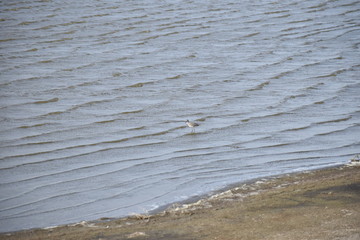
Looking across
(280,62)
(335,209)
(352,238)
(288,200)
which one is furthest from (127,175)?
(280,62)

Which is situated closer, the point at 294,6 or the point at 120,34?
the point at 120,34

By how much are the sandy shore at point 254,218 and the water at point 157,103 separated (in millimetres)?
340

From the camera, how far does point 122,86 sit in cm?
803

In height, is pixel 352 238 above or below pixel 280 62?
above

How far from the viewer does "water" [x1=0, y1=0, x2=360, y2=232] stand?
525cm

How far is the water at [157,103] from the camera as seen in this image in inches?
207

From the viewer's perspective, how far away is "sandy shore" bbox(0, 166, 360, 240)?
3754 millimetres

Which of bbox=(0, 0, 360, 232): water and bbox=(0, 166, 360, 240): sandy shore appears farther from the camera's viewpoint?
bbox=(0, 0, 360, 232): water

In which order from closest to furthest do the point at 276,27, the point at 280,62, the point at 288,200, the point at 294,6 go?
the point at 288,200 < the point at 280,62 < the point at 276,27 < the point at 294,6

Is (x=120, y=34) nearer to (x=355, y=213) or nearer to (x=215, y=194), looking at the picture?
(x=215, y=194)

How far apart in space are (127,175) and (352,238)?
2.42m

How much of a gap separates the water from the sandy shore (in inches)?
13.4

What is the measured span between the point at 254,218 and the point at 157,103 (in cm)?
356

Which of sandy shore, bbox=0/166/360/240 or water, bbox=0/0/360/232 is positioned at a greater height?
sandy shore, bbox=0/166/360/240
